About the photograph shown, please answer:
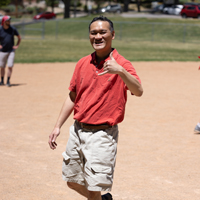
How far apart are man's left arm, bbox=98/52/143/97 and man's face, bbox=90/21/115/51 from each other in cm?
24

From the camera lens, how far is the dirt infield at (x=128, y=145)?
4910 millimetres

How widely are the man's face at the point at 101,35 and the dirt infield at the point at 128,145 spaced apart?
204 centimetres

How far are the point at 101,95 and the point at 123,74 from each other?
40 centimetres

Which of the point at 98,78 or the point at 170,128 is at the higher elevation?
the point at 98,78

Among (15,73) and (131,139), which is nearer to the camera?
(131,139)

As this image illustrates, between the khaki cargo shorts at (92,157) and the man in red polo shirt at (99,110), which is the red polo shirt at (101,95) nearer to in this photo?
the man in red polo shirt at (99,110)

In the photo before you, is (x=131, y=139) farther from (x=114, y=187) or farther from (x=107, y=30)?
(x=107, y=30)

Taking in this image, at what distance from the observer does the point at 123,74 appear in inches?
124

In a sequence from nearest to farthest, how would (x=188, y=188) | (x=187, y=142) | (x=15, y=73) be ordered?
(x=188, y=188) → (x=187, y=142) → (x=15, y=73)

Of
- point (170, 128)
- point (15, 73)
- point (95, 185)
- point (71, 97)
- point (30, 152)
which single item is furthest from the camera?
point (15, 73)

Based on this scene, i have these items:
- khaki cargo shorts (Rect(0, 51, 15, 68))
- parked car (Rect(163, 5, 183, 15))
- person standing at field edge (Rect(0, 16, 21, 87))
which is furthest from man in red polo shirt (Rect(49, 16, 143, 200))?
parked car (Rect(163, 5, 183, 15))

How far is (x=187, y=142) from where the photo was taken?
7039mm

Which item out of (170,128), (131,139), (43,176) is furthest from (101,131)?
(170,128)

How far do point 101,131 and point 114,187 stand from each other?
5.67 feet
